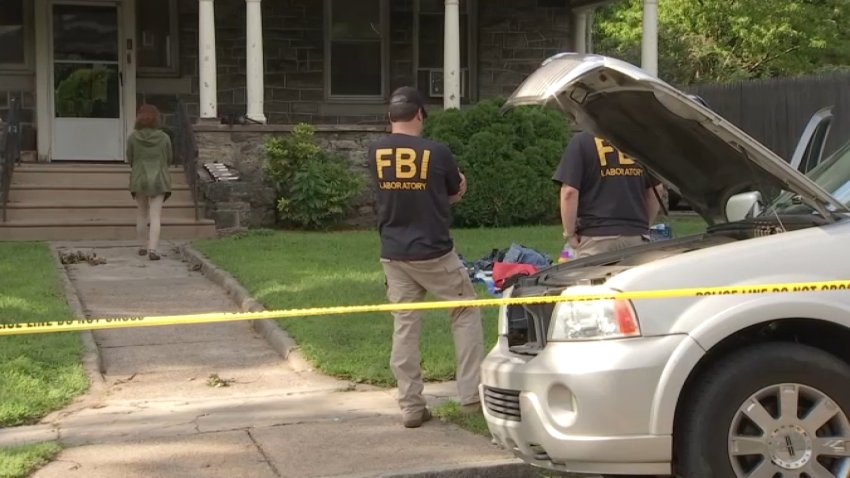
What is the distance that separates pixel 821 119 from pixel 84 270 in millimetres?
8299

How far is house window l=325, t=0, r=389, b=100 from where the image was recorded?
18.0 metres

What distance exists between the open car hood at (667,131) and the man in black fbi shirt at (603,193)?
832mm

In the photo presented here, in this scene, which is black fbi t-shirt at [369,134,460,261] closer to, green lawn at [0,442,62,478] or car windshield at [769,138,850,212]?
car windshield at [769,138,850,212]

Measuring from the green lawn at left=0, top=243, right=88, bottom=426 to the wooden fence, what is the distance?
34.7 feet

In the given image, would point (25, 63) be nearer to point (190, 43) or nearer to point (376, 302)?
point (190, 43)

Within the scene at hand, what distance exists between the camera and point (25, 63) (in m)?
16.7

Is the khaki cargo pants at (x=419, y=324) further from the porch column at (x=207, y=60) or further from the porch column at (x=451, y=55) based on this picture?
the porch column at (x=451, y=55)

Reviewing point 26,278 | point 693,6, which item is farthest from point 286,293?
point 693,6

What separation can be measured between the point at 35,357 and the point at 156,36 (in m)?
10.9

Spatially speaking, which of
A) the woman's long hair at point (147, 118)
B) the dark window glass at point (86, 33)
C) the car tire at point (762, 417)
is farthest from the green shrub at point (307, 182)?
the car tire at point (762, 417)

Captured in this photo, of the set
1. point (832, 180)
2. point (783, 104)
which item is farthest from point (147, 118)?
point (783, 104)

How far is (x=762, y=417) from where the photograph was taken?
13.9 feet

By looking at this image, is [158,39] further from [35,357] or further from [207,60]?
[35,357]

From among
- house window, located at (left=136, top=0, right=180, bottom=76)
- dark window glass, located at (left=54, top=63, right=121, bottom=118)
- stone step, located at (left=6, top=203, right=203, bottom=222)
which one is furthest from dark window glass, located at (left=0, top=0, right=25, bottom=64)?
stone step, located at (left=6, top=203, right=203, bottom=222)
